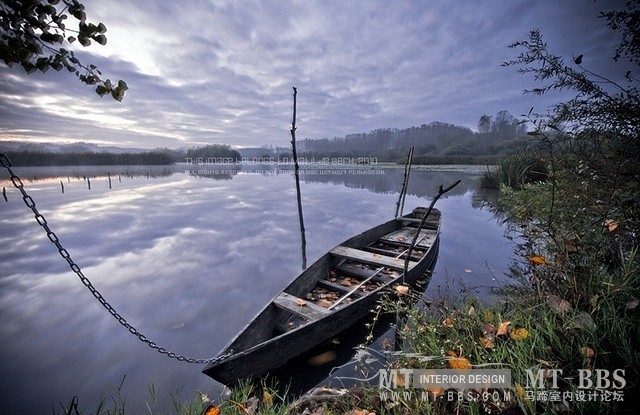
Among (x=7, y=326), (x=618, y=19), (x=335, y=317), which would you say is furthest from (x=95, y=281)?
(x=618, y=19)

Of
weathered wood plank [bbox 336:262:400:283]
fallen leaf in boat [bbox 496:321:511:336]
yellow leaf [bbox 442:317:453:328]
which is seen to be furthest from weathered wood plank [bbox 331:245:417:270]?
fallen leaf in boat [bbox 496:321:511:336]

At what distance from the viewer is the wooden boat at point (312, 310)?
3.47 metres

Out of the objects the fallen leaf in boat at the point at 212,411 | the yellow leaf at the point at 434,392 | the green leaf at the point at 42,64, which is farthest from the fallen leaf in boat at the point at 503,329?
the green leaf at the point at 42,64

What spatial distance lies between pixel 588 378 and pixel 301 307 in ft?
12.0

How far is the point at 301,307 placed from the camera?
4605 millimetres

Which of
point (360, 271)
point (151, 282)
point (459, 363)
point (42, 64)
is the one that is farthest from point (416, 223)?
point (42, 64)

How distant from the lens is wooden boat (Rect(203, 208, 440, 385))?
347 centimetres

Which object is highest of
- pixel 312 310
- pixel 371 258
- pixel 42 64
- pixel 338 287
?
pixel 42 64

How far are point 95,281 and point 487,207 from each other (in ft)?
71.2

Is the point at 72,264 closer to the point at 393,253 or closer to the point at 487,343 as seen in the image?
the point at 487,343

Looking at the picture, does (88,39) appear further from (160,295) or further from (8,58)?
(160,295)

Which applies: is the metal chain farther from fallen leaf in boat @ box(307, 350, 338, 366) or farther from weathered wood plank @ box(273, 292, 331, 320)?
fallen leaf in boat @ box(307, 350, 338, 366)

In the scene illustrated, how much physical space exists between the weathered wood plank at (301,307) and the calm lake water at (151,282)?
1.69m

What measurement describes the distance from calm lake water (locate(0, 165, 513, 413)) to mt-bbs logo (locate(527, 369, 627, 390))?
246cm
